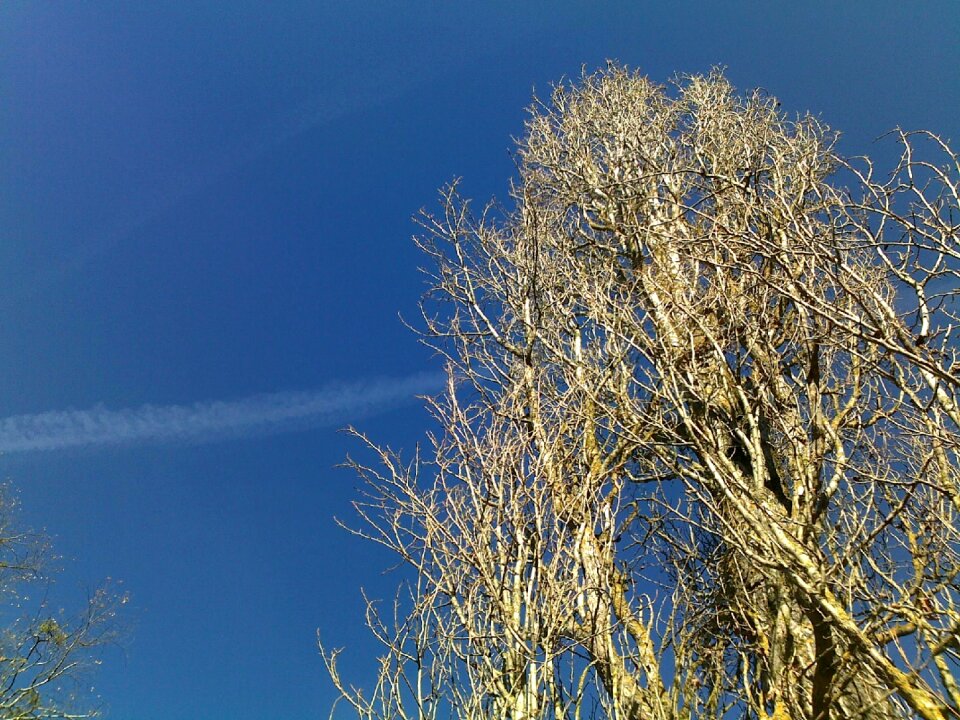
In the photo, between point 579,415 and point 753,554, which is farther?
point 579,415

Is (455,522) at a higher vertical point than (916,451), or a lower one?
lower

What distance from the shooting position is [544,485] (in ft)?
12.1

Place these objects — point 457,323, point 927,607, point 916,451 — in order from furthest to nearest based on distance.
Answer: point 457,323
point 916,451
point 927,607

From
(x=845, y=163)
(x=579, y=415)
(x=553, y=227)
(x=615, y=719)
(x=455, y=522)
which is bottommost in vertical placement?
(x=615, y=719)

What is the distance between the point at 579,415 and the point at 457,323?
2291 mm

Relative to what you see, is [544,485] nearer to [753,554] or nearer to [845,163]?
[753,554]

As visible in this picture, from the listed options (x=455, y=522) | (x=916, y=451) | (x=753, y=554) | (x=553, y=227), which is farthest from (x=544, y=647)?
(x=553, y=227)

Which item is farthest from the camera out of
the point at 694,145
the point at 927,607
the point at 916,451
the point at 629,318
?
the point at 694,145

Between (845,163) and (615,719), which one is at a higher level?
(845,163)

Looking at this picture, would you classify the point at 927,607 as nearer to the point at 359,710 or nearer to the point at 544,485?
the point at 544,485

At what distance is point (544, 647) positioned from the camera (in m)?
3.09

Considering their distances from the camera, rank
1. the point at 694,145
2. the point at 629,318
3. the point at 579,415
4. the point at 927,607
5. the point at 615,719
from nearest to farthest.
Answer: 1. the point at 615,719
2. the point at 927,607
3. the point at 629,318
4. the point at 579,415
5. the point at 694,145

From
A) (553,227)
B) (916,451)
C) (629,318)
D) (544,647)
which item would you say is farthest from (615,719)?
(553,227)

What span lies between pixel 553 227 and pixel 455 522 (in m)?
4.96
